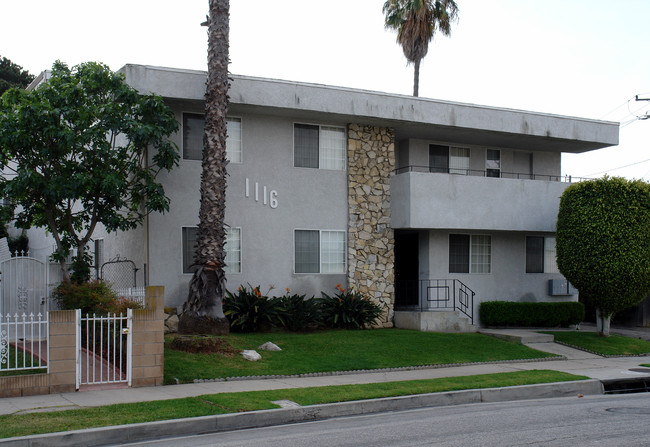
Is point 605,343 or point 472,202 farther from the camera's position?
point 472,202

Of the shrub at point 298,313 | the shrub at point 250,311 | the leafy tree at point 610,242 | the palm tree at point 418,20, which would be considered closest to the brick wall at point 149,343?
the shrub at point 250,311

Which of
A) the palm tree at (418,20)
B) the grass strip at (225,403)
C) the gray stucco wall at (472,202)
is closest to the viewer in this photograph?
the grass strip at (225,403)

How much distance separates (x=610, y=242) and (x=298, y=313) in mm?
8942

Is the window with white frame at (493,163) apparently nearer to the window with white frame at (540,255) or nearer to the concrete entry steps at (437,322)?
the window with white frame at (540,255)

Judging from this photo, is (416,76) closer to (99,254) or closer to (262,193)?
(262,193)

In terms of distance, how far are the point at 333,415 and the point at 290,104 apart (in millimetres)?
10110

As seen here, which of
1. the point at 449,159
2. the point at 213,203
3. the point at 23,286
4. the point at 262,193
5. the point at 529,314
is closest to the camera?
the point at 23,286

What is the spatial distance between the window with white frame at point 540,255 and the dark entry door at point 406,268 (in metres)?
4.06

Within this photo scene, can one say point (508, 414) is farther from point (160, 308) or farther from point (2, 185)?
point (2, 185)

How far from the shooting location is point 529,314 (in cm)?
2150

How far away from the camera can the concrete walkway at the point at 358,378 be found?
1034 cm

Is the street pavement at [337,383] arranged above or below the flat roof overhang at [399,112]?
below

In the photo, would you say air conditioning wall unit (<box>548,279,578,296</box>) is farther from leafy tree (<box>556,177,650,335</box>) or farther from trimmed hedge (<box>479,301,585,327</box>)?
leafy tree (<box>556,177,650,335</box>)

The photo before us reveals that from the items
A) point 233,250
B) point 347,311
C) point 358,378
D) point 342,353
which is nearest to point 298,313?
point 347,311
